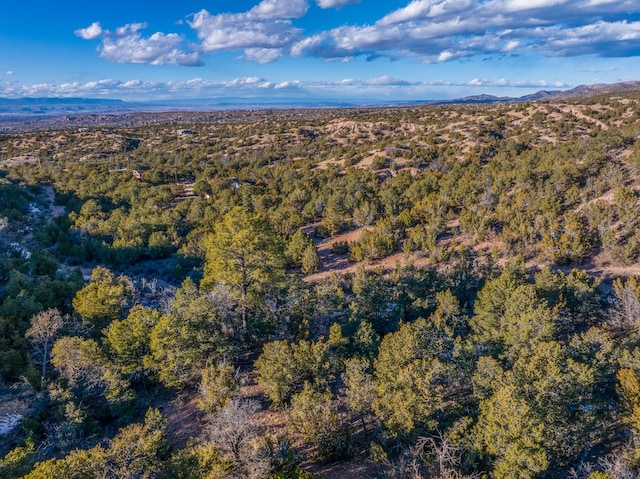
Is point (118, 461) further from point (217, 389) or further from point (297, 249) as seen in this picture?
point (297, 249)

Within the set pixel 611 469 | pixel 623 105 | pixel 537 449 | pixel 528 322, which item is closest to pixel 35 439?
pixel 537 449

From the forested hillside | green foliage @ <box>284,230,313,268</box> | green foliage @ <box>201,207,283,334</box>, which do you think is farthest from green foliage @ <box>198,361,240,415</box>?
green foliage @ <box>284,230,313,268</box>

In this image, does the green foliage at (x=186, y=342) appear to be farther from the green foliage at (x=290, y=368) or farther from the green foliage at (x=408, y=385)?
the green foliage at (x=408, y=385)

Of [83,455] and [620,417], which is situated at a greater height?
[83,455]

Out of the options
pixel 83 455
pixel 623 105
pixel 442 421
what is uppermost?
pixel 623 105

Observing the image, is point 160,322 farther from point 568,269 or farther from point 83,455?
point 568,269

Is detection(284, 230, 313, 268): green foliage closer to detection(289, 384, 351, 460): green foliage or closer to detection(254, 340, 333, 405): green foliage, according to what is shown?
detection(254, 340, 333, 405): green foliage

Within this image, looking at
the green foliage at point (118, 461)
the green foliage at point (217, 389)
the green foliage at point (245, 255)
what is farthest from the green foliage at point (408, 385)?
the green foliage at point (118, 461)

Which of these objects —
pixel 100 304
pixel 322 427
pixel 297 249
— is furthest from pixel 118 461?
pixel 297 249
